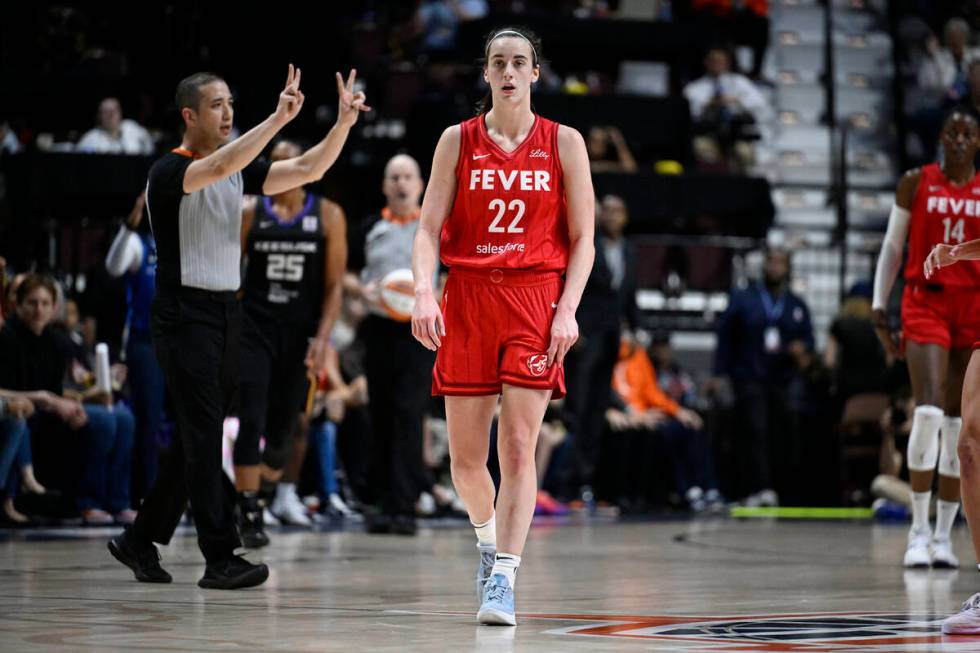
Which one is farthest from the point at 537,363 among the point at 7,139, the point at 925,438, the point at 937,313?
the point at 7,139

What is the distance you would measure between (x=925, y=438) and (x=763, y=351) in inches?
255

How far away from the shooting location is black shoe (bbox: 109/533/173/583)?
6.39m

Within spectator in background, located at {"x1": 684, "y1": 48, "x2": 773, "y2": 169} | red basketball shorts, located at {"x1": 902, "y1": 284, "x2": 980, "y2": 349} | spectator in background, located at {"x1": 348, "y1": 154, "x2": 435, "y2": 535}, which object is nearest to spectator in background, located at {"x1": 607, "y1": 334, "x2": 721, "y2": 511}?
spectator in background, located at {"x1": 684, "y1": 48, "x2": 773, "y2": 169}

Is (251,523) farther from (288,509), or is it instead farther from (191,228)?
(191,228)

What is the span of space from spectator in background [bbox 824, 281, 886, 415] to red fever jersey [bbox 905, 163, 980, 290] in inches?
233

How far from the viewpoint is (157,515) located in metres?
6.40

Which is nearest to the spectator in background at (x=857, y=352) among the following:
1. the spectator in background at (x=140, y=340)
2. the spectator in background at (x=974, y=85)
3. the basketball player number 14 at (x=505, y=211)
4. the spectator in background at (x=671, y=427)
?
the spectator in background at (x=671, y=427)

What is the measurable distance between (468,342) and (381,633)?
3.44 ft

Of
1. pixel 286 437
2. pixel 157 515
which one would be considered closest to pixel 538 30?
pixel 286 437

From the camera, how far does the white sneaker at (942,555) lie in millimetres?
7676

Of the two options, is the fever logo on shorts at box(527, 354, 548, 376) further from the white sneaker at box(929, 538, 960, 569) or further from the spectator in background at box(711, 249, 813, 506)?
the spectator in background at box(711, 249, 813, 506)

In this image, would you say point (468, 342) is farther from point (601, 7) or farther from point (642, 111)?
point (601, 7)

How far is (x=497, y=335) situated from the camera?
5.31m

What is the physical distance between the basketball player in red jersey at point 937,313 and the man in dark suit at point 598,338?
15.6 ft
